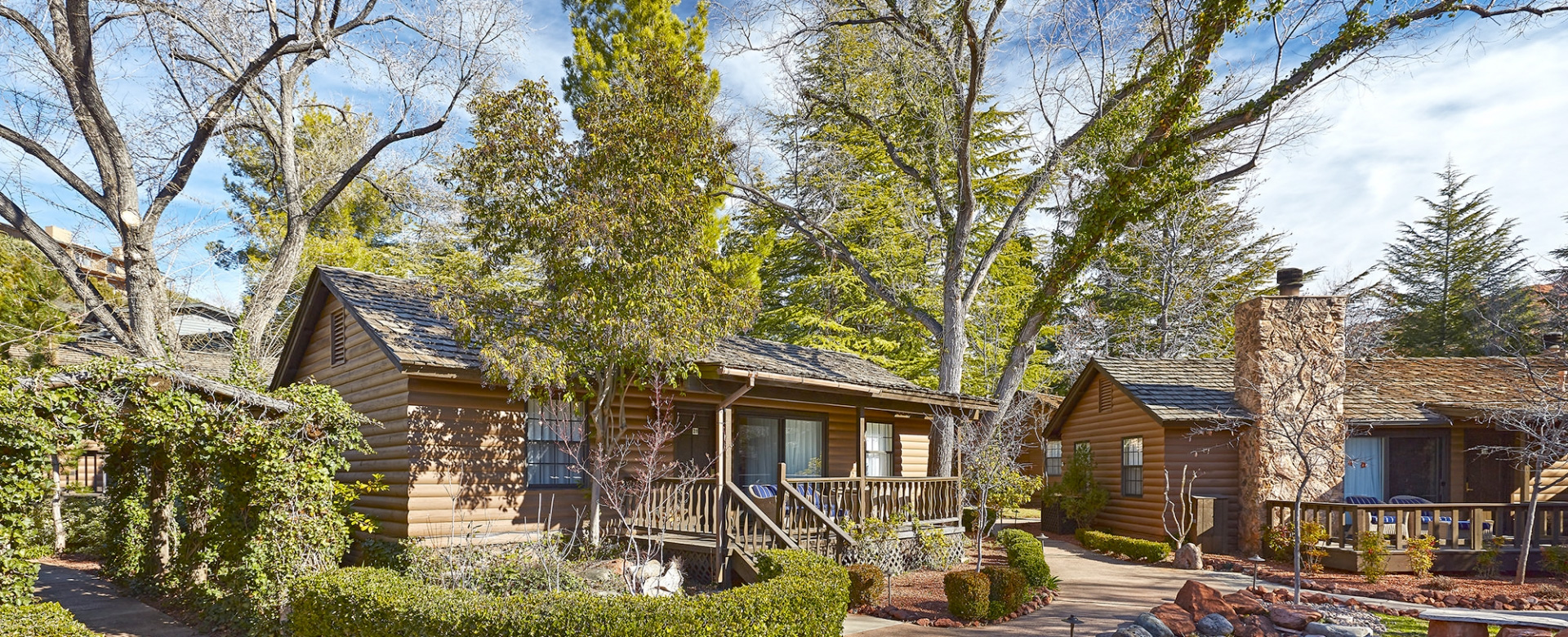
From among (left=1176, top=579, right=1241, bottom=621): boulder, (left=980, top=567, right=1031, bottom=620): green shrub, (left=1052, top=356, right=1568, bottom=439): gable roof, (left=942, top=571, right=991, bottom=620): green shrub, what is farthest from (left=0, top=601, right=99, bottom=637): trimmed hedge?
(left=1052, top=356, right=1568, bottom=439): gable roof

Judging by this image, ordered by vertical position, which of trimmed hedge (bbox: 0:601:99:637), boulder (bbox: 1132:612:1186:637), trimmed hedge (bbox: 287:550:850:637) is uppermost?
trimmed hedge (bbox: 287:550:850:637)

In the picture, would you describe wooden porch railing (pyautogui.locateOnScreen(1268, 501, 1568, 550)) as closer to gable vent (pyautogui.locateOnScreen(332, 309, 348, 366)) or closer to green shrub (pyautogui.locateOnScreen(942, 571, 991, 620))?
green shrub (pyautogui.locateOnScreen(942, 571, 991, 620))

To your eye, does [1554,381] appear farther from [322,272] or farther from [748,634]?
[322,272]

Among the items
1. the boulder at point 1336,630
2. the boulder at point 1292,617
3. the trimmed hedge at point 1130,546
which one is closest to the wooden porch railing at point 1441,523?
the trimmed hedge at point 1130,546

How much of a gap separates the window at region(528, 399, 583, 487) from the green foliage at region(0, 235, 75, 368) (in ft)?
35.9

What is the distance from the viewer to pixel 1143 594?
1180cm

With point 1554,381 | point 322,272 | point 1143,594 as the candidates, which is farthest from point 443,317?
point 1554,381

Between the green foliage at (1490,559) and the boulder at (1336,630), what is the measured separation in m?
7.43

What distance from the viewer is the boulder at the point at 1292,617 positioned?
366 inches

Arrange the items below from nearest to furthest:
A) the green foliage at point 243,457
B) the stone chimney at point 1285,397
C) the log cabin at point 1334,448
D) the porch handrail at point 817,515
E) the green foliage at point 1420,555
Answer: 1. the green foliage at point 243,457
2. the porch handrail at point 817,515
3. the green foliage at point 1420,555
4. the log cabin at point 1334,448
5. the stone chimney at point 1285,397

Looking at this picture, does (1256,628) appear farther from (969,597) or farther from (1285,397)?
(1285,397)

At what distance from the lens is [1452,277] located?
33.9 m

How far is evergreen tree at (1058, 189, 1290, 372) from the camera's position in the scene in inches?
1145

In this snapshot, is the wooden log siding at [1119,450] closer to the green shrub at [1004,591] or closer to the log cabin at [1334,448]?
the log cabin at [1334,448]
